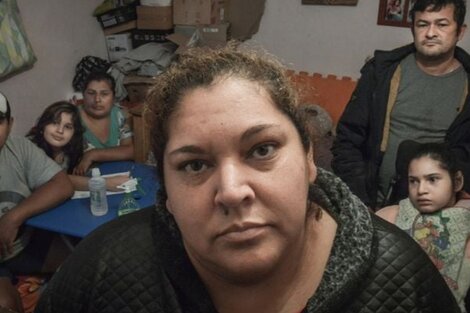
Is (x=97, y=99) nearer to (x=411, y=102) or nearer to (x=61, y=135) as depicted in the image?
(x=61, y=135)

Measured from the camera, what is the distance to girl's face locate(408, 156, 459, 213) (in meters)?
2.02

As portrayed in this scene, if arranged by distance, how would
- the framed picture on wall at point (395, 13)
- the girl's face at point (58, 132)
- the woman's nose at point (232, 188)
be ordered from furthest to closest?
1. the framed picture on wall at point (395, 13)
2. the girl's face at point (58, 132)
3. the woman's nose at point (232, 188)

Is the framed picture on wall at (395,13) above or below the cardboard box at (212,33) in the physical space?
above

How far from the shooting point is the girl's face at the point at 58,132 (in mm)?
2664

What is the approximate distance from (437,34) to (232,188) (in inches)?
73.3

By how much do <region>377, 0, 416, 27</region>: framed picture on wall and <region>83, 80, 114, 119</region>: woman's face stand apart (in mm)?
2462

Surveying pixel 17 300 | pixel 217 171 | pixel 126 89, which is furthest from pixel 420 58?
pixel 126 89

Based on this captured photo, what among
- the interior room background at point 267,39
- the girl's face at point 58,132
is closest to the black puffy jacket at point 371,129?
the interior room background at point 267,39

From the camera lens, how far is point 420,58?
90.0 inches

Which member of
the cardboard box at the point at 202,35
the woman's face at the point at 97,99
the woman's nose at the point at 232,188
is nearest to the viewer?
the woman's nose at the point at 232,188

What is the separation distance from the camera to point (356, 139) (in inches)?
94.0

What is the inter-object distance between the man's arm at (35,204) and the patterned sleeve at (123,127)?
0.86 metres

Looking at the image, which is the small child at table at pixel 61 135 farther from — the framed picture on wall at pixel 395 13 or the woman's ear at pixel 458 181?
the framed picture on wall at pixel 395 13

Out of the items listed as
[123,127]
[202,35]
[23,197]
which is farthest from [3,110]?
[202,35]
